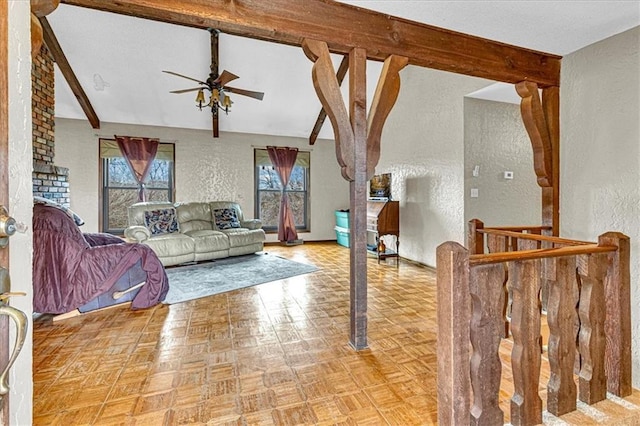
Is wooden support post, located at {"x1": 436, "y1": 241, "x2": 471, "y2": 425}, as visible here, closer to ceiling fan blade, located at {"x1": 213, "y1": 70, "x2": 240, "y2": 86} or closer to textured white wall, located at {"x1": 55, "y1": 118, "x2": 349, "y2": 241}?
ceiling fan blade, located at {"x1": 213, "y1": 70, "x2": 240, "y2": 86}

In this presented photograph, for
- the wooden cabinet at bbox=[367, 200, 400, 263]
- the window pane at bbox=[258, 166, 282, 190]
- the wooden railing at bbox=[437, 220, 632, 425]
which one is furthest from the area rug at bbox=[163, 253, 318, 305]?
the wooden railing at bbox=[437, 220, 632, 425]

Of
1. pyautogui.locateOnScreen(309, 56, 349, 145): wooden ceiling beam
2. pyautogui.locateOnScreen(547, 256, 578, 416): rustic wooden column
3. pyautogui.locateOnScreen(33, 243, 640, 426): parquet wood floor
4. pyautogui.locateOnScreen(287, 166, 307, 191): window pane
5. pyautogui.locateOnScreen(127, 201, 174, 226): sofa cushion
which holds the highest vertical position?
pyautogui.locateOnScreen(309, 56, 349, 145): wooden ceiling beam

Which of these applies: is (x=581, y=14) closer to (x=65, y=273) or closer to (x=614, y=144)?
(x=614, y=144)

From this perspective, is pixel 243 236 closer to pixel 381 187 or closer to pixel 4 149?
pixel 381 187

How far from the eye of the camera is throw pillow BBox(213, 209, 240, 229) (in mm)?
5980

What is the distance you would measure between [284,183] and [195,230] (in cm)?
229

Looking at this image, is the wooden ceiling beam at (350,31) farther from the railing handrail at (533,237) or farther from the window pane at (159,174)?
the window pane at (159,174)

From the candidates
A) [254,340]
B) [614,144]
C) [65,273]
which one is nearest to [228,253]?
[65,273]

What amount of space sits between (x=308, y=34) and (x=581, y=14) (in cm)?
195

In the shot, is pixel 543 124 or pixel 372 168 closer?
pixel 372 168

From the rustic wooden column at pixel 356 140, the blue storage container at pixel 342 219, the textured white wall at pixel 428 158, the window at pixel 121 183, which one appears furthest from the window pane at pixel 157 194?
the rustic wooden column at pixel 356 140

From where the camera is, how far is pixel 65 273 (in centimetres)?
277

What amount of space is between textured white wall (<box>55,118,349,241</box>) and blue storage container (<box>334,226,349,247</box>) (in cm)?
56

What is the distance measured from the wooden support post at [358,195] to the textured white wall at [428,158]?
7.32 ft
